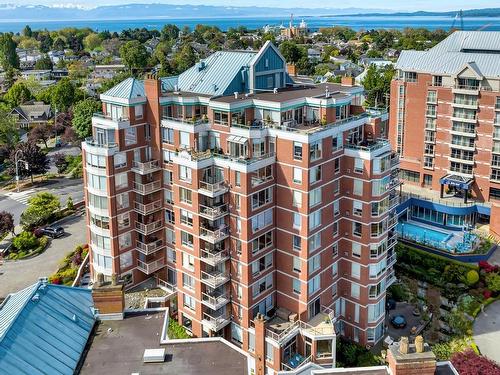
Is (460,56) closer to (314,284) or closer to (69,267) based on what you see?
(314,284)

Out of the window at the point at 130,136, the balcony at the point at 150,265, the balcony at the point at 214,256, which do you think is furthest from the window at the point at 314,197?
the balcony at the point at 150,265

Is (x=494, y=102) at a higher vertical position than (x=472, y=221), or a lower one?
higher

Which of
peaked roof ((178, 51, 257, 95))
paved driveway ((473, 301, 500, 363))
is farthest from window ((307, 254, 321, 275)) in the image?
paved driveway ((473, 301, 500, 363))

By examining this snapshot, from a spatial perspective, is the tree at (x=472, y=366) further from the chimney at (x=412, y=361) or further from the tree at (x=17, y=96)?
the tree at (x=17, y=96)

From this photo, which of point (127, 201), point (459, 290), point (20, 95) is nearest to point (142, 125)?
point (127, 201)

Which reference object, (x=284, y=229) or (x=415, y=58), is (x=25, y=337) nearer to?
(x=284, y=229)

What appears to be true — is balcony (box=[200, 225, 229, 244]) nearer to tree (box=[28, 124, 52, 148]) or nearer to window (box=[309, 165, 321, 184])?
window (box=[309, 165, 321, 184])
